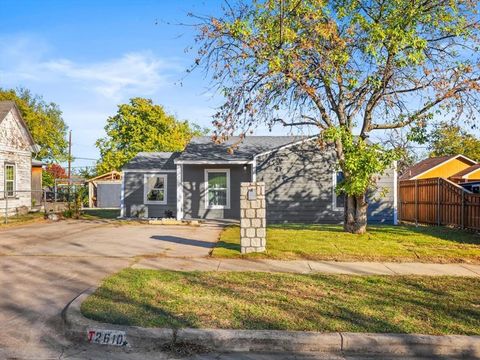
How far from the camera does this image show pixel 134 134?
46125mm

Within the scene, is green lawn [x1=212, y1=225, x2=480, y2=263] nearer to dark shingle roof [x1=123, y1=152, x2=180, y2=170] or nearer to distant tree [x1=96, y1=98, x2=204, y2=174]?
dark shingle roof [x1=123, y1=152, x2=180, y2=170]

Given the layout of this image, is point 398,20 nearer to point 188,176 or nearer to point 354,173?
point 354,173

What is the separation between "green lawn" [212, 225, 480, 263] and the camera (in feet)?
31.7

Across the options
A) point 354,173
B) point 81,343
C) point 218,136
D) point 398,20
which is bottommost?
point 81,343

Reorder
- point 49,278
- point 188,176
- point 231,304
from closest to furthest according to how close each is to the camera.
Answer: point 231,304
point 49,278
point 188,176

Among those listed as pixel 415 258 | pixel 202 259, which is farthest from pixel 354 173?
pixel 202 259

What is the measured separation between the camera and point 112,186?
125ft

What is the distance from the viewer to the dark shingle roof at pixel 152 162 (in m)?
22.7

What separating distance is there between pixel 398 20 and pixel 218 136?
5866 mm

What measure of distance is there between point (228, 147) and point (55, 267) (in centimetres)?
1289

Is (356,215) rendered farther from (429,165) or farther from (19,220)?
(429,165)

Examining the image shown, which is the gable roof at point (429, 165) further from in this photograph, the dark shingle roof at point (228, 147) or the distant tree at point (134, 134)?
the distant tree at point (134, 134)

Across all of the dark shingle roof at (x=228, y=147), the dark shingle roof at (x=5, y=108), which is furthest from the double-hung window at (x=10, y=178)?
the dark shingle roof at (x=228, y=147)

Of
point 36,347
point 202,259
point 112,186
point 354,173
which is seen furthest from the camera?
point 112,186
